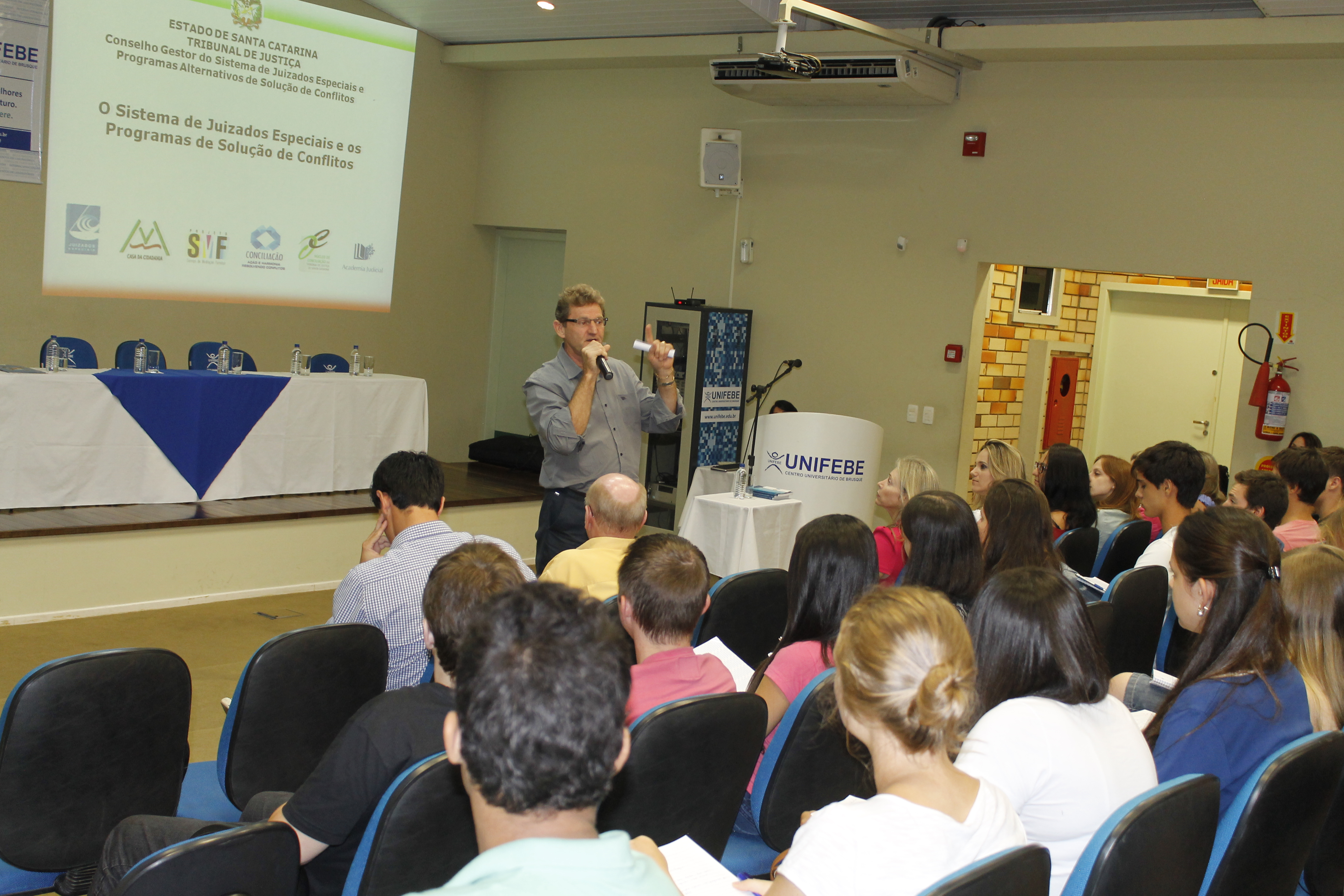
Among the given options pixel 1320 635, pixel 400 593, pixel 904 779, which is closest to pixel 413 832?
pixel 904 779

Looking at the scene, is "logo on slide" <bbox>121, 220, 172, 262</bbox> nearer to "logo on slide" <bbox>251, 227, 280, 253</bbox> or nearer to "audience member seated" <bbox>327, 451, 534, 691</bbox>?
"logo on slide" <bbox>251, 227, 280, 253</bbox>

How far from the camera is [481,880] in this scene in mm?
957

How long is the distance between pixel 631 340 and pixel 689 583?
6124 millimetres

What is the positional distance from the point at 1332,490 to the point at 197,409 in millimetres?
5274

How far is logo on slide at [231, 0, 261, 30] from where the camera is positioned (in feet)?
20.4

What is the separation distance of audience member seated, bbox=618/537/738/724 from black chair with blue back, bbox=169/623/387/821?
55 centimetres

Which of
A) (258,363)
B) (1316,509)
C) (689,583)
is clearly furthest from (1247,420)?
(258,363)

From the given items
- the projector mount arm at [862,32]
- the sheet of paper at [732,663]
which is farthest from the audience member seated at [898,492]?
the projector mount arm at [862,32]

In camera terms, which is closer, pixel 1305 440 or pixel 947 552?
pixel 947 552

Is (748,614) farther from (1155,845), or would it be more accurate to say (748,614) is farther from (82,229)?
(82,229)

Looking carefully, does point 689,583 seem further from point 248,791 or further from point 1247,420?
point 1247,420

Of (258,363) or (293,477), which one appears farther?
(258,363)

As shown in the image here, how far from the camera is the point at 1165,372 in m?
7.12

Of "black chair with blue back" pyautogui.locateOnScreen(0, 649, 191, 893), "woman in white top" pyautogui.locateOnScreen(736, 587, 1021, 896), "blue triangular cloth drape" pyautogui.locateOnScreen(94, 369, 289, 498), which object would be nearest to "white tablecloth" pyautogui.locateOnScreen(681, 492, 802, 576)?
"blue triangular cloth drape" pyautogui.locateOnScreen(94, 369, 289, 498)
